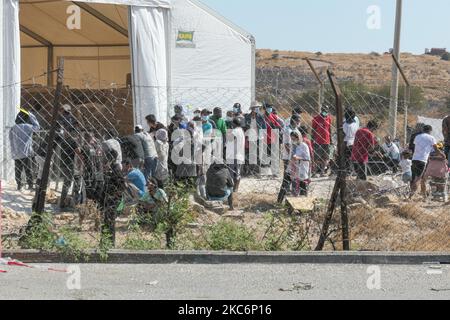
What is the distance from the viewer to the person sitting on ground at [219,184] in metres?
13.8

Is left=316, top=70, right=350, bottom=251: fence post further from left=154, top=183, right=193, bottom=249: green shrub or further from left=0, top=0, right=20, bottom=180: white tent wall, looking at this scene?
left=0, top=0, right=20, bottom=180: white tent wall

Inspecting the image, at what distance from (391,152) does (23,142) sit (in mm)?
6870

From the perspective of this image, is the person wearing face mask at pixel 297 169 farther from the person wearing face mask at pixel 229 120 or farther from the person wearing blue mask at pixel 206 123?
the person wearing face mask at pixel 229 120

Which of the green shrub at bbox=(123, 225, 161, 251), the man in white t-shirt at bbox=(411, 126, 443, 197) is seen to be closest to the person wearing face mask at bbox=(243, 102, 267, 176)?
the man in white t-shirt at bbox=(411, 126, 443, 197)

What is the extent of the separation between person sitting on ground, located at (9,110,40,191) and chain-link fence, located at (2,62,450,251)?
2 cm

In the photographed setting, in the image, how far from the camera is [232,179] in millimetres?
14352

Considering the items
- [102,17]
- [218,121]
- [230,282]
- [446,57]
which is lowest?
[230,282]

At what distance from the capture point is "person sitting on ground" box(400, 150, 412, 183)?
15834 mm

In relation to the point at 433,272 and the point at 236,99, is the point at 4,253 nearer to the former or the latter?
the point at 433,272

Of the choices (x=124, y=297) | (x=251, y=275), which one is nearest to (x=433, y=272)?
(x=251, y=275)

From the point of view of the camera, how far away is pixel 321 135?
16188 millimetres

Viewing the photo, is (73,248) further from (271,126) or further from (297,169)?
(271,126)

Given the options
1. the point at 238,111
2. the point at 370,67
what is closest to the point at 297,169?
the point at 238,111

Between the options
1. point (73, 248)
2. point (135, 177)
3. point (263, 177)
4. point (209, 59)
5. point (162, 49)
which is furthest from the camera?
point (209, 59)
